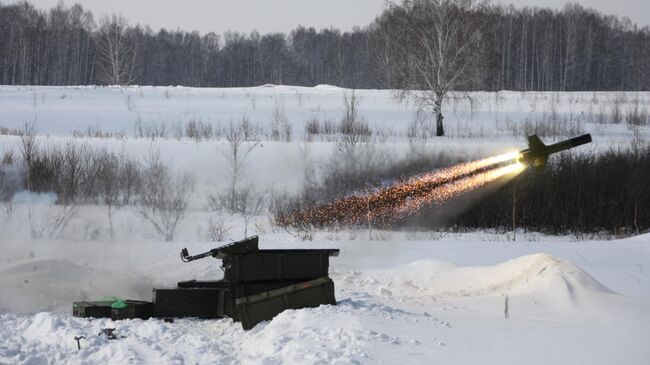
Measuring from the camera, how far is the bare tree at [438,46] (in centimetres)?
3884

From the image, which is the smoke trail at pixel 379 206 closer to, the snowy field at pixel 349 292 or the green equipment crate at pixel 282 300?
the snowy field at pixel 349 292

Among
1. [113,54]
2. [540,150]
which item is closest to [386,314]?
[540,150]

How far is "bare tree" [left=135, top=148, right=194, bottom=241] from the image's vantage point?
26.2 meters

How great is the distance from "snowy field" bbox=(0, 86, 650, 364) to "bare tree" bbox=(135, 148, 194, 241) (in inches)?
17.6

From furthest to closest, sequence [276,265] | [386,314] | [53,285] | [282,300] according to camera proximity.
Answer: [53,285], [276,265], [282,300], [386,314]

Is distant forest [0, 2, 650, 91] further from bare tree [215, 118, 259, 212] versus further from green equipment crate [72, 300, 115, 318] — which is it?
green equipment crate [72, 300, 115, 318]

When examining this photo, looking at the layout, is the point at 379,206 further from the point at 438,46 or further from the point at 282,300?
the point at 282,300

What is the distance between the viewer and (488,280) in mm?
15180

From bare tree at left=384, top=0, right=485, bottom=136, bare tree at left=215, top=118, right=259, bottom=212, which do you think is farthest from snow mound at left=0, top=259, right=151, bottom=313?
bare tree at left=384, top=0, right=485, bottom=136

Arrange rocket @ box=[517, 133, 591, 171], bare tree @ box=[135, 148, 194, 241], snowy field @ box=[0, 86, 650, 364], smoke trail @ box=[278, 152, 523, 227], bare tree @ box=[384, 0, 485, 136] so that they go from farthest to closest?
bare tree @ box=[384, 0, 485, 136], bare tree @ box=[135, 148, 194, 241], smoke trail @ box=[278, 152, 523, 227], rocket @ box=[517, 133, 591, 171], snowy field @ box=[0, 86, 650, 364]

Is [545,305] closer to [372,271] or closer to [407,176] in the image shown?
[372,271]

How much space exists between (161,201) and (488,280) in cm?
1416

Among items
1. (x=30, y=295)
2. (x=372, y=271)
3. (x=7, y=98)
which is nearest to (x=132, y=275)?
(x=30, y=295)

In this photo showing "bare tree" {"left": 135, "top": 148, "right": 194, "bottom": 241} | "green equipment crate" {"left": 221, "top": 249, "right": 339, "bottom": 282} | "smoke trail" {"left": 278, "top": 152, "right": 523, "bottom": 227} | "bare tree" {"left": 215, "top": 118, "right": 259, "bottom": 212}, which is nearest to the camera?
"green equipment crate" {"left": 221, "top": 249, "right": 339, "bottom": 282}
